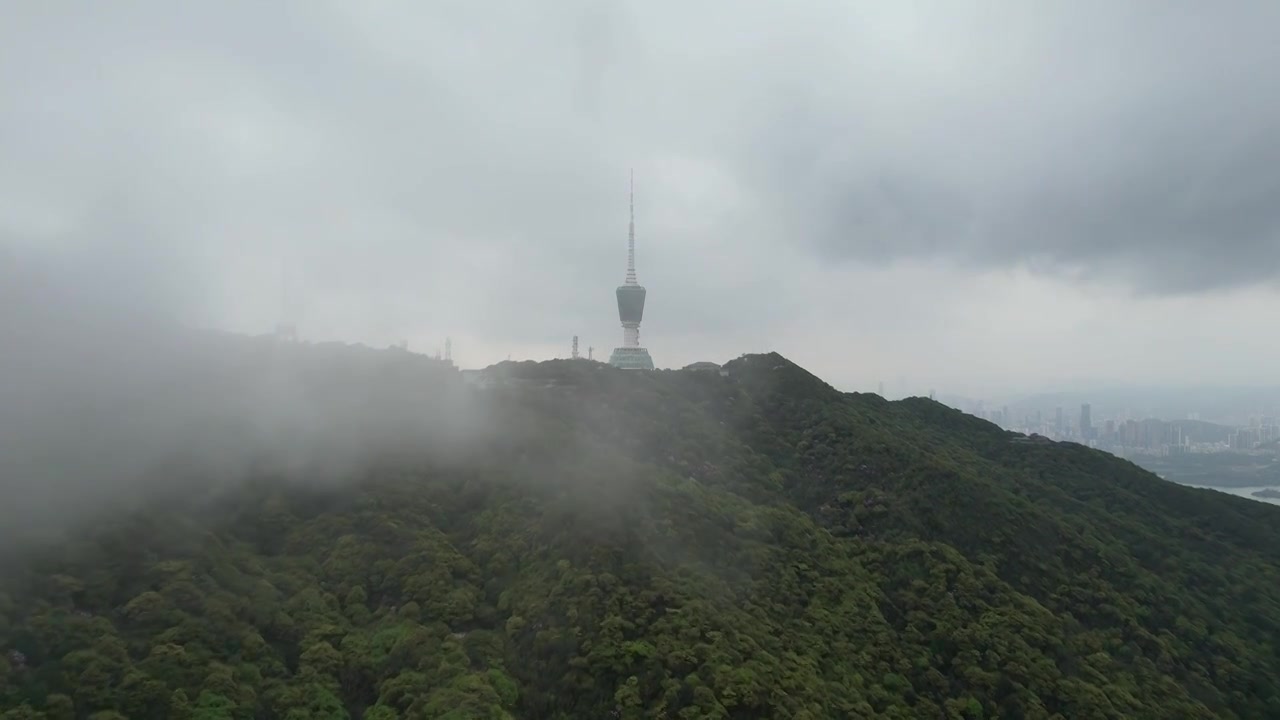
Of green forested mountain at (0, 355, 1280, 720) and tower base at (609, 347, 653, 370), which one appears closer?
green forested mountain at (0, 355, 1280, 720)

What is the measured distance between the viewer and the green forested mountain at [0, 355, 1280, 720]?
22.0m

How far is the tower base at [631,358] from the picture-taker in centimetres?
7988

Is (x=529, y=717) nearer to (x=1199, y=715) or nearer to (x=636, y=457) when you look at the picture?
(x=636, y=457)

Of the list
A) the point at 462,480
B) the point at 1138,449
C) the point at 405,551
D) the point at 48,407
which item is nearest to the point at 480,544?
the point at 405,551

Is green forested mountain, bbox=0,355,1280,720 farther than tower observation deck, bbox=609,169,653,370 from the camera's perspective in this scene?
No

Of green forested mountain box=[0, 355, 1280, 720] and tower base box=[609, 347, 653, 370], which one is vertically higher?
tower base box=[609, 347, 653, 370]

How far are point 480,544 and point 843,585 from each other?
15.5 metres

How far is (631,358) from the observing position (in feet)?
264

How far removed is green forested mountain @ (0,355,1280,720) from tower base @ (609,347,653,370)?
32.7 meters

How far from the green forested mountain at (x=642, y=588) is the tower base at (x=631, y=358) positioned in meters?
32.7

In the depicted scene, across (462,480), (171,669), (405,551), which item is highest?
(462,480)

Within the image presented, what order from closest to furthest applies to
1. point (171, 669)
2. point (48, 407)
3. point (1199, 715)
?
point (171, 669) < point (1199, 715) < point (48, 407)

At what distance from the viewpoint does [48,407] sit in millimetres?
30297

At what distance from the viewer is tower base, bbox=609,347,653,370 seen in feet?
262
